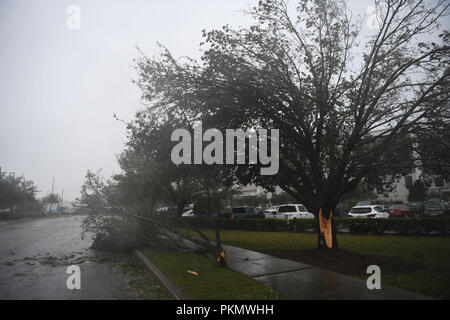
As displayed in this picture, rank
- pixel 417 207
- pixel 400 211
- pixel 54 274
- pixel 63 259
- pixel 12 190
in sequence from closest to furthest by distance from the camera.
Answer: pixel 54 274, pixel 63 259, pixel 400 211, pixel 417 207, pixel 12 190

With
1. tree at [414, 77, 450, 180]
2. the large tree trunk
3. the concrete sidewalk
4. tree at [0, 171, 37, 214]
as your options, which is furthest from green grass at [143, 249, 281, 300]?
tree at [0, 171, 37, 214]

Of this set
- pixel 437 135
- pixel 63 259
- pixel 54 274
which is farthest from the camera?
pixel 63 259

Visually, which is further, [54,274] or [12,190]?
[12,190]

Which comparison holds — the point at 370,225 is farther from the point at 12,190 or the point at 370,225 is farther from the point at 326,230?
the point at 12,190

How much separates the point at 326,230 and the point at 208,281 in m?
4.85

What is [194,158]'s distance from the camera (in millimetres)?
9008

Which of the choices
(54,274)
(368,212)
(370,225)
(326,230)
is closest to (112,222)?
(54,274)

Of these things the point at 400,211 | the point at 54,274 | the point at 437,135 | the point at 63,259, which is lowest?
the point at 63,259

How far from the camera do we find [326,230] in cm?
956

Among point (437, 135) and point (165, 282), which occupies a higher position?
point (437, 135)
